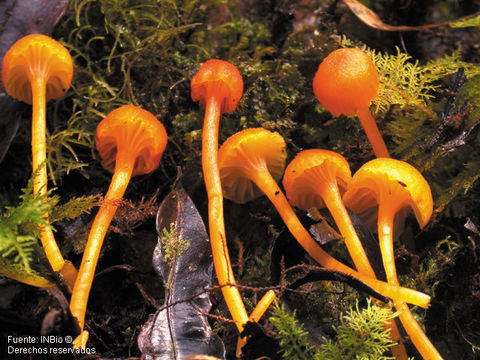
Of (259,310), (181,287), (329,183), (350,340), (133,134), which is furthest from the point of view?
(133,134)

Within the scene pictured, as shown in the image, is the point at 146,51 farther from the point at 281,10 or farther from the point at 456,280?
the point at 456,280

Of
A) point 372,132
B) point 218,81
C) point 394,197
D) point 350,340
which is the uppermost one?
point 218,81

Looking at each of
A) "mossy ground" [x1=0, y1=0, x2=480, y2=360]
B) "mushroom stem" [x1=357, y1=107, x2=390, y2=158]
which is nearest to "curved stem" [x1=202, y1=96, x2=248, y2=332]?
"mossy ground" [x1=0, y1=0, x2=480, y2=360]

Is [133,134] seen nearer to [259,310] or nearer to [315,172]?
[315,172]

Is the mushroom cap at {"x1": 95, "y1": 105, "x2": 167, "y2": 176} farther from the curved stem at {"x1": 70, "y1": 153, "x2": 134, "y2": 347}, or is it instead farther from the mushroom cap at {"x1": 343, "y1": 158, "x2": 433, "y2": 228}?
the mushroom cap at {"x1": 343, "y1": 158, "x2": 433, "y2": 228}

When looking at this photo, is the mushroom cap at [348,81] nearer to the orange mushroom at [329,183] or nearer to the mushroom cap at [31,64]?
→ the orange mushroom at [329,183]

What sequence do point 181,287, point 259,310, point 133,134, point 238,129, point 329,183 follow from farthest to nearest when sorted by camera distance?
1. point 238,129
2. point 133,134
3. point 329,183
4. point 181,287
5. point 259,310

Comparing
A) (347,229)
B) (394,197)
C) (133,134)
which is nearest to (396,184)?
(394,197)

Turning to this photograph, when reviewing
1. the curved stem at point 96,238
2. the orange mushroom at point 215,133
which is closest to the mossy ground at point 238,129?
the curved stem at point 96,238
